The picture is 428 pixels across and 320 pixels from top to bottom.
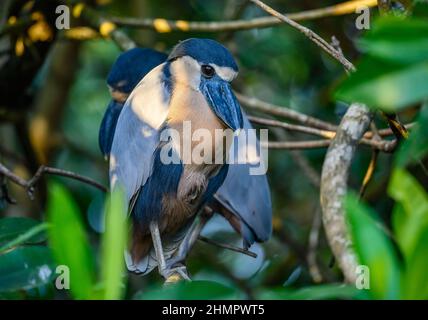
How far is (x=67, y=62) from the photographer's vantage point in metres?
3.21

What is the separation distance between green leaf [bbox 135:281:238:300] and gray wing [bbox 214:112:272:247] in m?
1.29

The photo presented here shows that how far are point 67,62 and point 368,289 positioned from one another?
A: 7.72 ft

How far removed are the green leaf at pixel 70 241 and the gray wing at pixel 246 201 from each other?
139 cm

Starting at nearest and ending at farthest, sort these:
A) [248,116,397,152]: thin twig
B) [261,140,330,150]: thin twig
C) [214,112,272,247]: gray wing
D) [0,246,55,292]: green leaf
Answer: [0,246,55,292]: green leaf < [248,116,397,152]: thin twig < [261,140,330,150]: thin twig < [214,112,272,247]: gray wing

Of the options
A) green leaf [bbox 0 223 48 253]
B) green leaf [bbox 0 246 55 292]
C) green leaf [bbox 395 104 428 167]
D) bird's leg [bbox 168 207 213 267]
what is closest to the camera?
green leaf [bbox 395 104 428 167]

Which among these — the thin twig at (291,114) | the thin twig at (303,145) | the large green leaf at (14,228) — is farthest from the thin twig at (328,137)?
the large green leaf at (14,228)

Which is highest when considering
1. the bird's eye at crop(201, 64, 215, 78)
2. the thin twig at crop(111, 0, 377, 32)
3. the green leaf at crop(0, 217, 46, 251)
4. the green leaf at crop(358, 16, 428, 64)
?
the thin twig at crop(111, 0, 377, 32)

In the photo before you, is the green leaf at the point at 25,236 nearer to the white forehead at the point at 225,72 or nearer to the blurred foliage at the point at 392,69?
the blurred foliage at the point at 392,69

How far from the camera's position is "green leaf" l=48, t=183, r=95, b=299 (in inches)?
37.7

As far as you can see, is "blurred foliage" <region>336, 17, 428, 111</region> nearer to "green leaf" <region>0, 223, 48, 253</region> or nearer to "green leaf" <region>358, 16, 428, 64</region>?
"green leaf" <region>358, 16, 428, 64</region>

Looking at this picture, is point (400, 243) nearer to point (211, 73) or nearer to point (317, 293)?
point (317, 293)

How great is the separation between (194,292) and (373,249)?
0.26 metres

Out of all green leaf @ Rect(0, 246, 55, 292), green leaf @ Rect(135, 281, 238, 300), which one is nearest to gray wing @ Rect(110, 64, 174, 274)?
green leaf @ Rect(0, 246, 55, 292)

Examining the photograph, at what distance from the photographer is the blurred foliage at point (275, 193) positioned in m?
0.93
